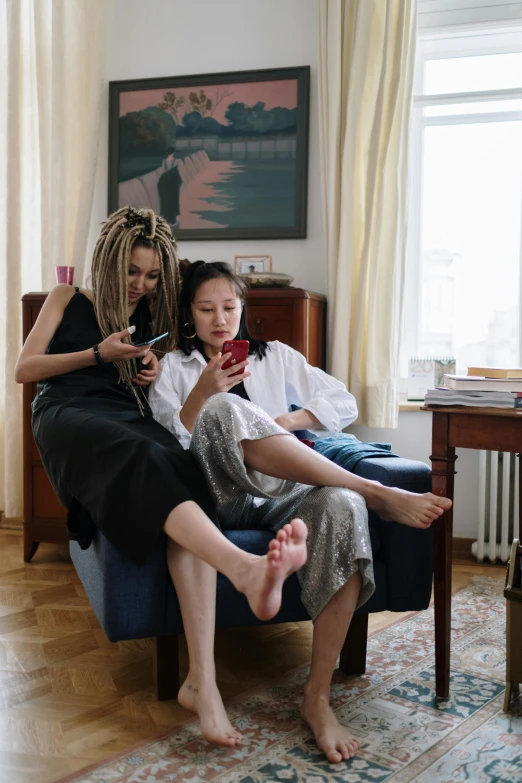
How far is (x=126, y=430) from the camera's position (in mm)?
1809

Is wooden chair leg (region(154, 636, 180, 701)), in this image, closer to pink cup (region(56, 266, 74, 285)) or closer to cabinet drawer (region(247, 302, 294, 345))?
cabinet drawer (region(247, 302, 294, 345))

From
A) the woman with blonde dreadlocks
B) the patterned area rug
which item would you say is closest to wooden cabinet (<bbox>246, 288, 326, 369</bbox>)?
the woman with blonde dreadlocks

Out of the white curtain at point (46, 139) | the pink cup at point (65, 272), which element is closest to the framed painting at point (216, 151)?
the white curtain at point (46, 139)

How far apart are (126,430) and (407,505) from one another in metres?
0.69

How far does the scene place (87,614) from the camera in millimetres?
2582

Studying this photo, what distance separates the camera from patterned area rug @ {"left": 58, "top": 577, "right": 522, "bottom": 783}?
1541mm

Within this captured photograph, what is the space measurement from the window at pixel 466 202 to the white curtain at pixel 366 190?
0.32m

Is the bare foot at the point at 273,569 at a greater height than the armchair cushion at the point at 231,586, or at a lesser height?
greater

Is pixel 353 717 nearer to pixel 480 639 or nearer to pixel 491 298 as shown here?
pixel 480 639

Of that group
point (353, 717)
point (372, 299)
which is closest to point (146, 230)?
point (372, 299)

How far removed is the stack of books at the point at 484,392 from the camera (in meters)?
1.82

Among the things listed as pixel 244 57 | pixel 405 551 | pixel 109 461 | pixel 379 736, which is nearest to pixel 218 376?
pixel 109 461

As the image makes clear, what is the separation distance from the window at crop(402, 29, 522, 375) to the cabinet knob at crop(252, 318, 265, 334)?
0.84 m

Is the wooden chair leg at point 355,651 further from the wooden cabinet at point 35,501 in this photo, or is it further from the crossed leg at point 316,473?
the wooden cabinet at point 35,501
